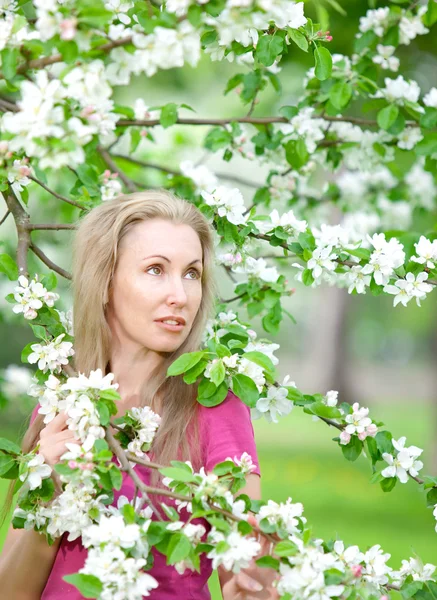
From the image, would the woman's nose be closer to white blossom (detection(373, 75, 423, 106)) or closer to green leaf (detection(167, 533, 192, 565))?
green leaf (detection(167, 533, 192, 565))

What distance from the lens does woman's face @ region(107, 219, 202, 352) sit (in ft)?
7.88

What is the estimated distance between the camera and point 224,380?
2.29 meters

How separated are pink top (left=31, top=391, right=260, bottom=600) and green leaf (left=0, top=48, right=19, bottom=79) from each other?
3.43 ft

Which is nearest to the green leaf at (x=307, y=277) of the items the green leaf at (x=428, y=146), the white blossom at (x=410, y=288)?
the white blossom at (x=410, y=288)

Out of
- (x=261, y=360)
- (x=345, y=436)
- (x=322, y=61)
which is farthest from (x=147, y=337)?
(x=322, y=61)

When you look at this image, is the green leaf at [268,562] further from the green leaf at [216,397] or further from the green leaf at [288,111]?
the green leaf at [288,111]

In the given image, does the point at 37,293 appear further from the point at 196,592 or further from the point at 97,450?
the point at 196,592

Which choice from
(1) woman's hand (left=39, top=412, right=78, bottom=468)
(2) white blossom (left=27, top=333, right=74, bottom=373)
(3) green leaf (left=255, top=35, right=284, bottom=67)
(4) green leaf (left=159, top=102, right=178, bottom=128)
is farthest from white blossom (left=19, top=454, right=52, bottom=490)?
(4) green leaf (left=159, top=102, right=178, bottom=128)

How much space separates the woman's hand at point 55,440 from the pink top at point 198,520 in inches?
11.6

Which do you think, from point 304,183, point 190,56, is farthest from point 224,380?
point 304,183

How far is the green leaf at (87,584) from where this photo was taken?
69.7 inches

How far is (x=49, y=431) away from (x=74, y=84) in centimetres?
87

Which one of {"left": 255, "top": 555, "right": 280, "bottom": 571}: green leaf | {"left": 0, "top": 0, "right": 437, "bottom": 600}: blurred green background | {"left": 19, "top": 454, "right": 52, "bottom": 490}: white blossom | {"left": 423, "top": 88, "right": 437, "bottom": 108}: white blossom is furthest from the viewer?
{"left": 0, "top": 0, "right": 437, "bottom": 600}: blurred green background

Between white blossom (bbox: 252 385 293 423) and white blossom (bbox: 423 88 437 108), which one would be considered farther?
white blossom (bbox: 423 88 437 108)
